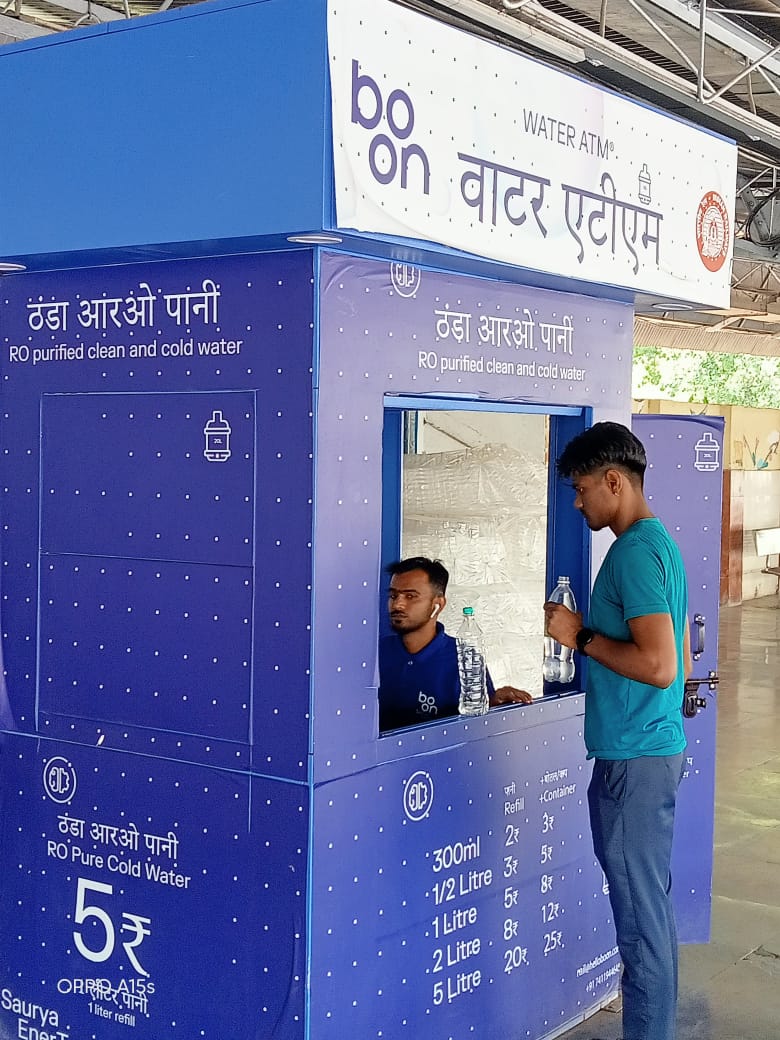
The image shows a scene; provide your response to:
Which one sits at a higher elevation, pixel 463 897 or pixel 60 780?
pixel 60 780

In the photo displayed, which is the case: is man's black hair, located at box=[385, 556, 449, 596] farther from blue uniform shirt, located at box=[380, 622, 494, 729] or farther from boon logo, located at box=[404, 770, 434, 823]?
boon logo, located at box=[404, 770, 434, 823]

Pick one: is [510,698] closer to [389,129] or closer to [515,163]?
[515,163]

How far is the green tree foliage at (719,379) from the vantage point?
29766 mm

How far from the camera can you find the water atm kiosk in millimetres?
3186

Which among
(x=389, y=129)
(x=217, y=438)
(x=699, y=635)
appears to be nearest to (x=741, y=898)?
(x=699, y=635)

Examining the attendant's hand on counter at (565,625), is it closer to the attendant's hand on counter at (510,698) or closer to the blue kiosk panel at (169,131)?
the attendant's hand on counter at (510,698)

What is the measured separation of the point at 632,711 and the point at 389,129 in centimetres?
166

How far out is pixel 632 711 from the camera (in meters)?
3.57

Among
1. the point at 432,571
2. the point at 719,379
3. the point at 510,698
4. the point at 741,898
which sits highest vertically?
the point at 719,379

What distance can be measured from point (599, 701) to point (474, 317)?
1.16 m

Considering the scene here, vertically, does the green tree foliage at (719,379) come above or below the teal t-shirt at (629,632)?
above

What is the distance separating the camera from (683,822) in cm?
515

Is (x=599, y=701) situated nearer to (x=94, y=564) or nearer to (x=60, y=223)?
(x=94, y=564)

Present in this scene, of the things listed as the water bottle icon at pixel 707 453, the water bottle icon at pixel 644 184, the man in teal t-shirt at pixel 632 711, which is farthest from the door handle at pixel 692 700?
the water bottle icon at pixel 644 184
